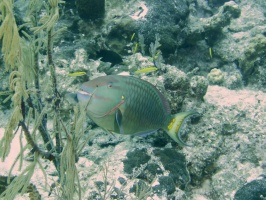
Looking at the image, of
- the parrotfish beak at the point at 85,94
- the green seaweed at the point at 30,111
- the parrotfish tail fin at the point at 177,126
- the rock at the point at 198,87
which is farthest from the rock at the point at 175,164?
the parrotfish beak at the point at 85,94

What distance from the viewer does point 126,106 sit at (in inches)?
87.8

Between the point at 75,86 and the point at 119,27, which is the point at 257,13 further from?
the point at 75,86

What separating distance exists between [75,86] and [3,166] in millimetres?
1962

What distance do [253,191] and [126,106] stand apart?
2307mm

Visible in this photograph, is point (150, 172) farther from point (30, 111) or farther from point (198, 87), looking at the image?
point (198, 87)

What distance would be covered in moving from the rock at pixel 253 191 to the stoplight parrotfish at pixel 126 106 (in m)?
1.66

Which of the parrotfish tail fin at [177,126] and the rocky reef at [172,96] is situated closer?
the parrotfish tail fin at [177,126]

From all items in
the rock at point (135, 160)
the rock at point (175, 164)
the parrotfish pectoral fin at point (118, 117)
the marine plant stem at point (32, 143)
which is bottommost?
the rock at point (175, 164)

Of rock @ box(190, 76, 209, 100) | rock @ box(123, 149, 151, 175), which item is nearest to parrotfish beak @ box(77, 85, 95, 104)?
rock @ box(123, 149, 151, 175)

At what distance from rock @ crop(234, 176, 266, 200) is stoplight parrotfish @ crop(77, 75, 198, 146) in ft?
5.45

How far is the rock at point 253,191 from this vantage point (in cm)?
333

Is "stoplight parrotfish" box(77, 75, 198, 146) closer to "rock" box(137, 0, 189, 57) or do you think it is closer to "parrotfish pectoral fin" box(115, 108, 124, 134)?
"parrotfish pectoral fin" box(115, 108, 124, 134)

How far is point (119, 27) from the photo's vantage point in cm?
697

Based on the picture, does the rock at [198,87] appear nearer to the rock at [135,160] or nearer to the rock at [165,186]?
the rock at [135,160]
